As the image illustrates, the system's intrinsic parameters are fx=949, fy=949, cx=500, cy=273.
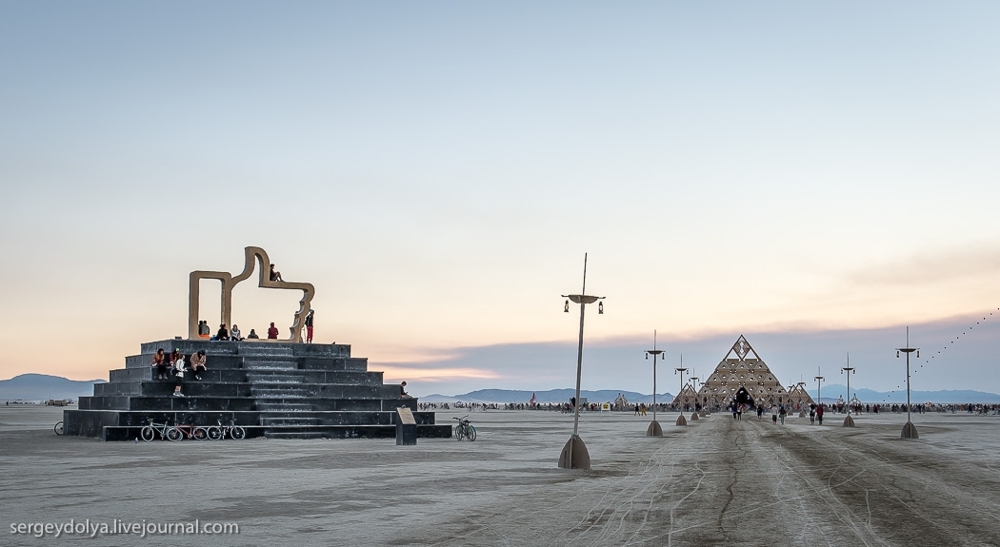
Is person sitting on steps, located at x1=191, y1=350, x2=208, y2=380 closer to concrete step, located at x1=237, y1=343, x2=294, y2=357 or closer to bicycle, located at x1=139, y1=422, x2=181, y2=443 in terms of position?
concrete step, located at x1=237, y1=343, x2=294, y2=357

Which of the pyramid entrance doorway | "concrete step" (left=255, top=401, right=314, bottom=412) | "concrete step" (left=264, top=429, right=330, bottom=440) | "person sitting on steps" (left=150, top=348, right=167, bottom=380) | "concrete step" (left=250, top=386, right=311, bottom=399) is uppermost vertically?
"person sitting on steps" (left=150, top=348, right=167, bottom=380)

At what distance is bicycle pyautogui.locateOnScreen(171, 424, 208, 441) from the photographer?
36594 millimetres

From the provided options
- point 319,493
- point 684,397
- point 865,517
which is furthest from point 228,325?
point 684,397

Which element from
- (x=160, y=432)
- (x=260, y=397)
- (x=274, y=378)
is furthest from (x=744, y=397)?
(x=160, y=432)

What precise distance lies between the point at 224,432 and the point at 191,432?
128cm

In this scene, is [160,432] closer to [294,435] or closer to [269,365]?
[294,435]

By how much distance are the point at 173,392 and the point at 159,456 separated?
1093cm

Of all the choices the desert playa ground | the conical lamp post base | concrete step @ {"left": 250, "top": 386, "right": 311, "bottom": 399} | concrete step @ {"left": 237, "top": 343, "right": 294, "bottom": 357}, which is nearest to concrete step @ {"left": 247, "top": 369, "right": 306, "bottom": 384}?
concrete step @ {"left": 250, "top": 386, "right": 311, "bottom": 399}

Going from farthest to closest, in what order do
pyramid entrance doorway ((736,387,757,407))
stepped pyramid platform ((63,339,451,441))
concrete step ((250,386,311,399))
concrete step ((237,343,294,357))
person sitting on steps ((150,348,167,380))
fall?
pyramid entrance doorway ((736,387,757,407)), concrete step ((237,343,294,357)), concrete step ((250,386,311,399)), person sitting on steps ((150,348,167,380)), stepped pyramid platform ((63,339,451,441))

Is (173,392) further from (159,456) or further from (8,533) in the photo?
(8,533)

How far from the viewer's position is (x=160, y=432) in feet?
119

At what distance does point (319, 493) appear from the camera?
18.5 metres

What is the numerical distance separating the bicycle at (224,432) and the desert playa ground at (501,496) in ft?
18.7

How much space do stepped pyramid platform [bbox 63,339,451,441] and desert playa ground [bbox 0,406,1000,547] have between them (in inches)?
237
